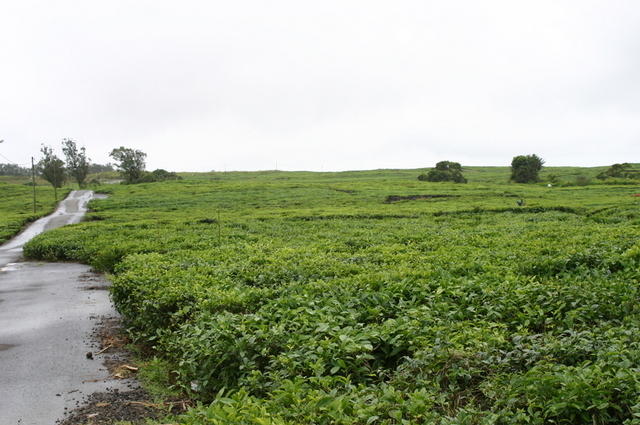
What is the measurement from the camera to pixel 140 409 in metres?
7.34

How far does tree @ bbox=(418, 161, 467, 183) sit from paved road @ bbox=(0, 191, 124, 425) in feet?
237

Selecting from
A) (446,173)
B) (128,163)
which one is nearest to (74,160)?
(128,163)

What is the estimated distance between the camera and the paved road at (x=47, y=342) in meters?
7.72

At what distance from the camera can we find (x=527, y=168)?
85.6 meters

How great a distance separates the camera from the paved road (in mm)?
7723

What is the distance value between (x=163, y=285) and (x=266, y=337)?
528 centimetres

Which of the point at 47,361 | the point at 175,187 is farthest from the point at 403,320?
the point at 175,187

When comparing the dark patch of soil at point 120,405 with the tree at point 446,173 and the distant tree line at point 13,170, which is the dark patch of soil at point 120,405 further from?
the distant tree line at point 13,170

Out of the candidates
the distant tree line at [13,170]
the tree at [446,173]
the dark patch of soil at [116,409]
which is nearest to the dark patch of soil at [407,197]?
the tree at [446,173]

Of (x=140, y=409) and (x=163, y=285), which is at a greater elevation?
(x=163, y=285)

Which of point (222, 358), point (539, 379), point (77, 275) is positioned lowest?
point (77, 275)

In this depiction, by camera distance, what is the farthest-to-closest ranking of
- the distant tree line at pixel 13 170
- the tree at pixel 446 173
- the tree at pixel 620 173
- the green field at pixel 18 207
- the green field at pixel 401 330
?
1. the distant tree line at pixel 13 170
2. the tree at pixel 446 173
3. the tree at pixel 620 173
4. the green field at pixel 18 207
5. the green field at pixel 401 330

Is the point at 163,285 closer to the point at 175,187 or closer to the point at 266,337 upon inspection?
the point at 266,337

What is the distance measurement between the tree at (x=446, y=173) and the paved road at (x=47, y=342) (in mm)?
72301
